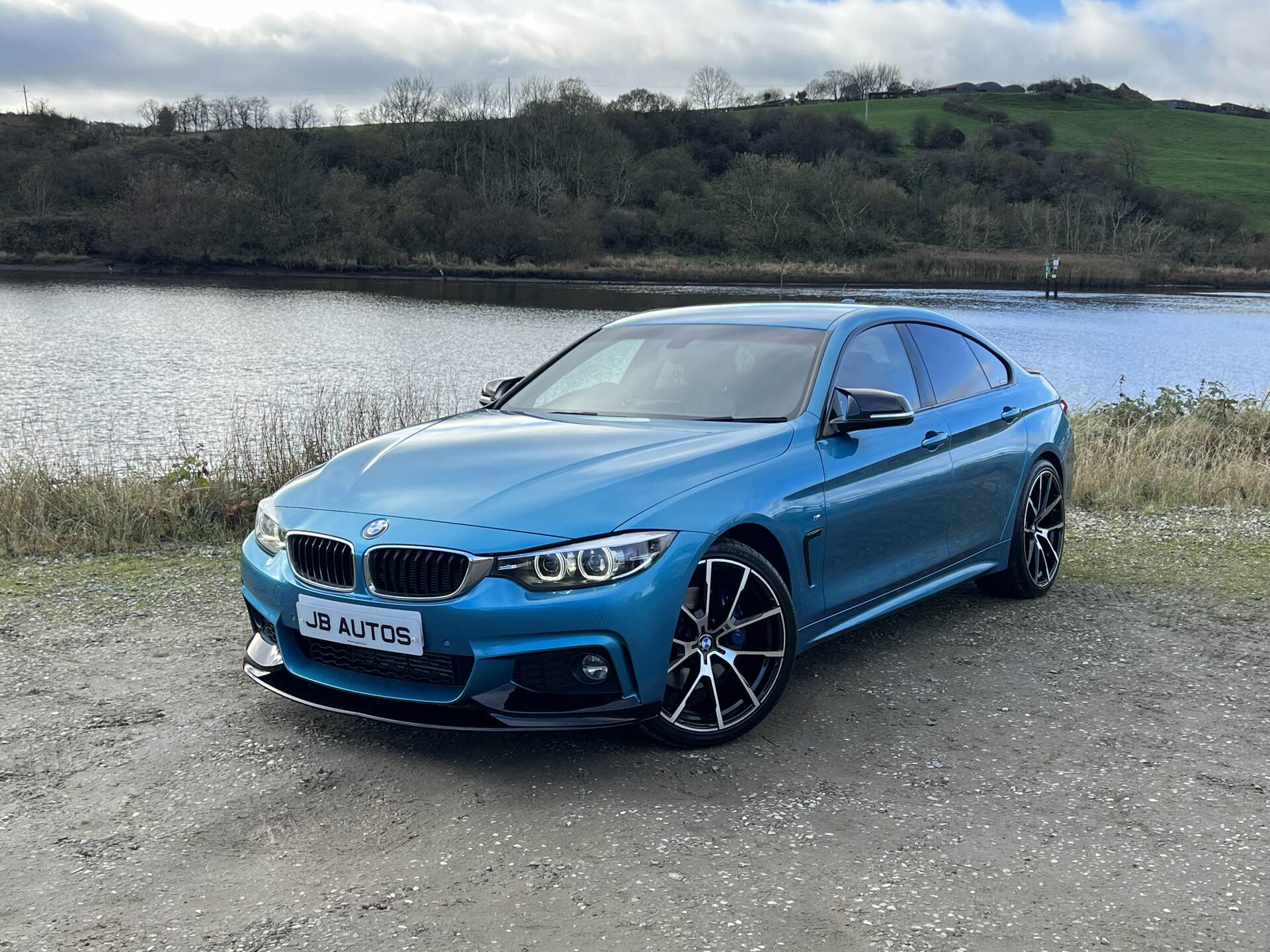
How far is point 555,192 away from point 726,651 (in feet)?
282

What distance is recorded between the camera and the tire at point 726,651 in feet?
13.6

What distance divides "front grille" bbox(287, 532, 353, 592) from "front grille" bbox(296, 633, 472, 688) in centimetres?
21

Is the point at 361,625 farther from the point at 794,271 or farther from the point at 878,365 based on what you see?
the point at 794,271

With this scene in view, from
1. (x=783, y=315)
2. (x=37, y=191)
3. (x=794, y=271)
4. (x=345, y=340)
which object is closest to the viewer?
(x=783, y=315)

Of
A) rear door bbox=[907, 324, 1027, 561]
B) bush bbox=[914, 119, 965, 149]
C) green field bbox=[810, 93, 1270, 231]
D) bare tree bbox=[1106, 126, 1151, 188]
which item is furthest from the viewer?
bush bbox=[914, 119, 965, 149]

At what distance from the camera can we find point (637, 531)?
392 centimetres

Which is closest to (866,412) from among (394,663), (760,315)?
(760,315)

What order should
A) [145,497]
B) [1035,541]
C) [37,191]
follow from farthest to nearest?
[37,191] → [145,497] → [1035,541]

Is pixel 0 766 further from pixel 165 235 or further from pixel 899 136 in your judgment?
pixel 899 136

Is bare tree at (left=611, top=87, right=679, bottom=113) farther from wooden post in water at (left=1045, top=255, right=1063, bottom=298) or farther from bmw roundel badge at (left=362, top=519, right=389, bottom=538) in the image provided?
bmw roundel badge at (left=362, top=519, right=389, bottom=538)

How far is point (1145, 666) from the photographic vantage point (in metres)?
5.49

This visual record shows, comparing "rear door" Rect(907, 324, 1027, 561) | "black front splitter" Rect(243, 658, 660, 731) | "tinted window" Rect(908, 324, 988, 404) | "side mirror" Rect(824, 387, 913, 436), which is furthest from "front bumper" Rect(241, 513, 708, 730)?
"tinted window" Rect(908, 324, 988, 404)

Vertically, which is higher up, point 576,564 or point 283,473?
point 576,564

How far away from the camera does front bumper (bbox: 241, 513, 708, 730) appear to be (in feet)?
12.4
